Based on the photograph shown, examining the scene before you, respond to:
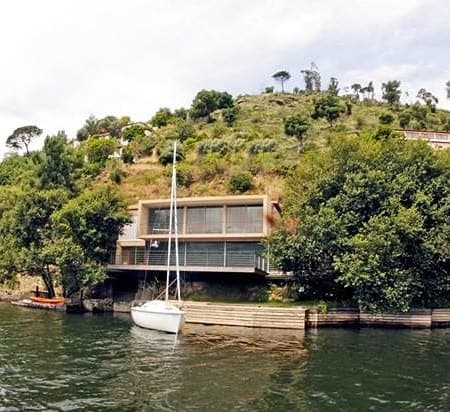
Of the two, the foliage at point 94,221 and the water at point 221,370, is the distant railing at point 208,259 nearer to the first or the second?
the foliage at point 94,221

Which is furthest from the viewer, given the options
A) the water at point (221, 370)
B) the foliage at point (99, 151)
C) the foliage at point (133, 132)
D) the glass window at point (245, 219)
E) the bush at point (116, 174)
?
the foliage at point (133, 132)

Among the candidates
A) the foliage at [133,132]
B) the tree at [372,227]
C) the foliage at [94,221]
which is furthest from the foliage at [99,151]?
the tree at [372,227]

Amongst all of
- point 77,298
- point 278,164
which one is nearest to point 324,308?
point 77,298

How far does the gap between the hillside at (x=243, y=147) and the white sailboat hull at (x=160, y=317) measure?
23.4 metres

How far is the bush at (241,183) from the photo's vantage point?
61.2m

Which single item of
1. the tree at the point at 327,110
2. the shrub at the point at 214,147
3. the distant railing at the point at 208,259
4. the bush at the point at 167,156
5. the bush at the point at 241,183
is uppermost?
the tree at the point at 327,110

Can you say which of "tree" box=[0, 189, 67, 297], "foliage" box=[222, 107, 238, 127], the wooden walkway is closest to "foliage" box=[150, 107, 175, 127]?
"foliage" box=[222, 107, 238, 127]

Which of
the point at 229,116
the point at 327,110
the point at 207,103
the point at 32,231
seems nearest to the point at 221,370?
the point at 32,231

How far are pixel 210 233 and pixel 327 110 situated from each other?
5245 centimetres

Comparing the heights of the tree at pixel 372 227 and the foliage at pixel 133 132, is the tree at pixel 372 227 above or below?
below

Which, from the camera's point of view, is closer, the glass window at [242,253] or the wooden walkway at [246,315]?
the wooden walkway at [246,315]

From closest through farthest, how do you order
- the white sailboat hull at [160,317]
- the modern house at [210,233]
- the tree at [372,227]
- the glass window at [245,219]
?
the white sailboat hull at [160,317]
the tree at [372,227]
the modern house at [210,233]
the glass window at [245,219]

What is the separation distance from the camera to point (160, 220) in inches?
1834

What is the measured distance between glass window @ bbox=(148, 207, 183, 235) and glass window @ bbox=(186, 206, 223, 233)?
0.86 meters
